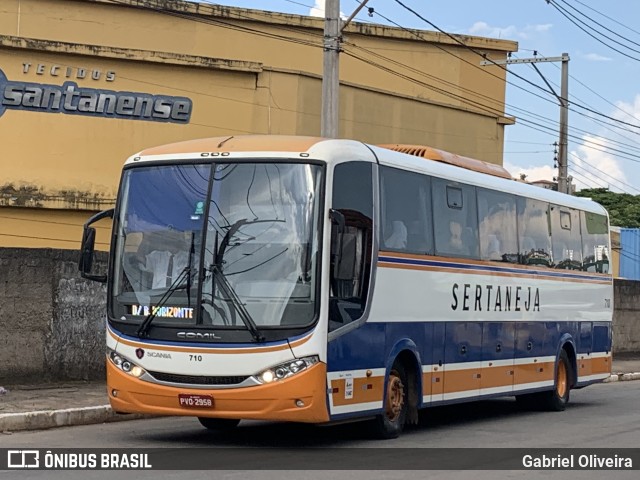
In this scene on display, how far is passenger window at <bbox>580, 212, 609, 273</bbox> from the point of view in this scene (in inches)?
779

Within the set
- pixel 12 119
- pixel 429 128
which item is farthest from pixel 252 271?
pixel 429 128

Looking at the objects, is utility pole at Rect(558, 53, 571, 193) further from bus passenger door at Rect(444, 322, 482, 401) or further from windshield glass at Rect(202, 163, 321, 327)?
windshield glass at Rect(202, 163, 321, 327)

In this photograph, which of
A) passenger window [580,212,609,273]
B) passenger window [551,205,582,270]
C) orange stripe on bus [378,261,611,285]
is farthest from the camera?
passenger window [580,212,609,273]

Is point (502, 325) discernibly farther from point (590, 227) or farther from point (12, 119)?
point (12, 119)

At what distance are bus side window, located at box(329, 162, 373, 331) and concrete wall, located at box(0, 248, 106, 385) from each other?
6187 mm

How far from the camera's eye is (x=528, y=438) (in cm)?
1390

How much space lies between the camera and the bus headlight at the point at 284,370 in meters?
11.4

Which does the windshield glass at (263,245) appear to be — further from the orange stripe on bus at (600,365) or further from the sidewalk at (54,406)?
the orange stripe on bus at (600,365)

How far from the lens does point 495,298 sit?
52.6 feet

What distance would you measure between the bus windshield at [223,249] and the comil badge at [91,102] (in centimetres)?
1765

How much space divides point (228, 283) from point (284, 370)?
105 cm

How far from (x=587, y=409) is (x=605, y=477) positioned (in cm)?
Answer: 831

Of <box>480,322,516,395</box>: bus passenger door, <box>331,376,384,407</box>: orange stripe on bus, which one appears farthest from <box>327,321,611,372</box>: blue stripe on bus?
<box>331,376,384,407</box>: orange stripe on bus

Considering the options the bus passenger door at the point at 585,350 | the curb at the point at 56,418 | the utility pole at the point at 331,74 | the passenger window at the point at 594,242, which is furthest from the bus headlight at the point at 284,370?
the passenger window at the point at 594,242
